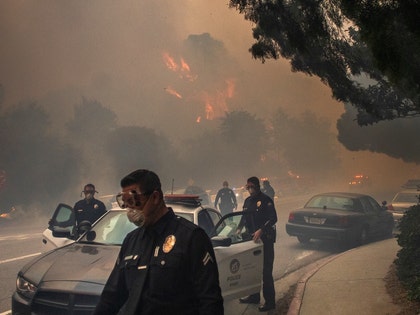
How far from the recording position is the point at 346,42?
6.82 m

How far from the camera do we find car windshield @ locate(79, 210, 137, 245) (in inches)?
216

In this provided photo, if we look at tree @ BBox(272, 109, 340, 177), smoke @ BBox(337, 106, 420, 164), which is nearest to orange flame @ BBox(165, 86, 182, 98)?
tree @ BBox(272, 109, 340, 177)

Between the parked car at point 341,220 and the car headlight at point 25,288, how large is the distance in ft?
26.5

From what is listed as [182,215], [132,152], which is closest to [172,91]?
[132,152]

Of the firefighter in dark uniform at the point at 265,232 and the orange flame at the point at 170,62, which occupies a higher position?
the orange flame at the point at 170,62

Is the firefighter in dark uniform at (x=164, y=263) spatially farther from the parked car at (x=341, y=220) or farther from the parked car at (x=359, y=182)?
the parked car at (x=359, y=182)

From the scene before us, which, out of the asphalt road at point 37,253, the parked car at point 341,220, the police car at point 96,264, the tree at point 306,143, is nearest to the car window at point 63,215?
the police car at point 96,264

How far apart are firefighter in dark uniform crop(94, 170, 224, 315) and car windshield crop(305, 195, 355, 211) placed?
392 inches

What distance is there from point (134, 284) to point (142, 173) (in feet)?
1.98

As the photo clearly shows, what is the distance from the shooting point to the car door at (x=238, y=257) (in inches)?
209

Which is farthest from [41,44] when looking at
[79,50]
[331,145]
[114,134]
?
[331,145]

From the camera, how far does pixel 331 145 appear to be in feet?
222

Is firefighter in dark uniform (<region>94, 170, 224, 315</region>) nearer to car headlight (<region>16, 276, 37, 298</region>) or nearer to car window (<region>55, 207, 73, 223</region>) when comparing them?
car headlight (<region>16, 276, 37, 298</region>)

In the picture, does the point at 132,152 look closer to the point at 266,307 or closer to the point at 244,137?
the point at 244,137
